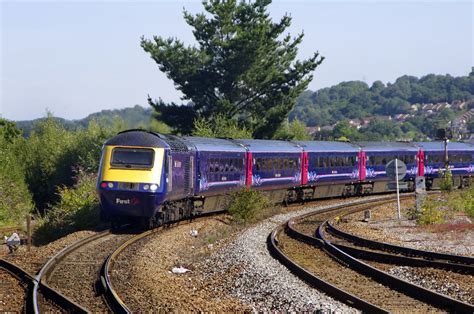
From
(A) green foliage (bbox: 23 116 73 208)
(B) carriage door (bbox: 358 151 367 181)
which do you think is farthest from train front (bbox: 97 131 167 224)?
(A) green foliage (bbox: 23 116 73 208)

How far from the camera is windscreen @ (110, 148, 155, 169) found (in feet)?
70.0

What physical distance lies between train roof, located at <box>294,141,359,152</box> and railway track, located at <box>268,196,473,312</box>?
15.5 metres

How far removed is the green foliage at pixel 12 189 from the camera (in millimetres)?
40794

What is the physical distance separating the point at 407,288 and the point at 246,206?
1411 cm

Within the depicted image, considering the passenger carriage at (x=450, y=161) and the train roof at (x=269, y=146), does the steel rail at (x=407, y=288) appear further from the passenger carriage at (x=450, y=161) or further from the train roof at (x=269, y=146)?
the passenger carriage at (x=450, y=161)

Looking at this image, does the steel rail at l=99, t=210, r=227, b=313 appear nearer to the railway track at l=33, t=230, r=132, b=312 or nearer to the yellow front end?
the railway track at l=33, t=230, r=132, b=312

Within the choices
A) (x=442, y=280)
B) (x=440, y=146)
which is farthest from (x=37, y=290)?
(x=440, y=146)

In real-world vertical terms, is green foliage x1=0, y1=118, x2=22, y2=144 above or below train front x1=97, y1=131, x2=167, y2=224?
above

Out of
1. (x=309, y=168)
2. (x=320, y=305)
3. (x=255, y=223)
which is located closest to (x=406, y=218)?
(x=255, y=223)

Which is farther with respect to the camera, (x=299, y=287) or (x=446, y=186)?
(x=446, y=186)

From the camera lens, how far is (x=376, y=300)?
1150 centimetres

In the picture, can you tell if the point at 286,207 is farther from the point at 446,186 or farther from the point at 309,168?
the point at 446,186

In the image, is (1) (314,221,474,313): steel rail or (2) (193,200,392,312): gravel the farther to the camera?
(2) (193,200,392,312): gravel

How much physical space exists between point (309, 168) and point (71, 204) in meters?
12.6
